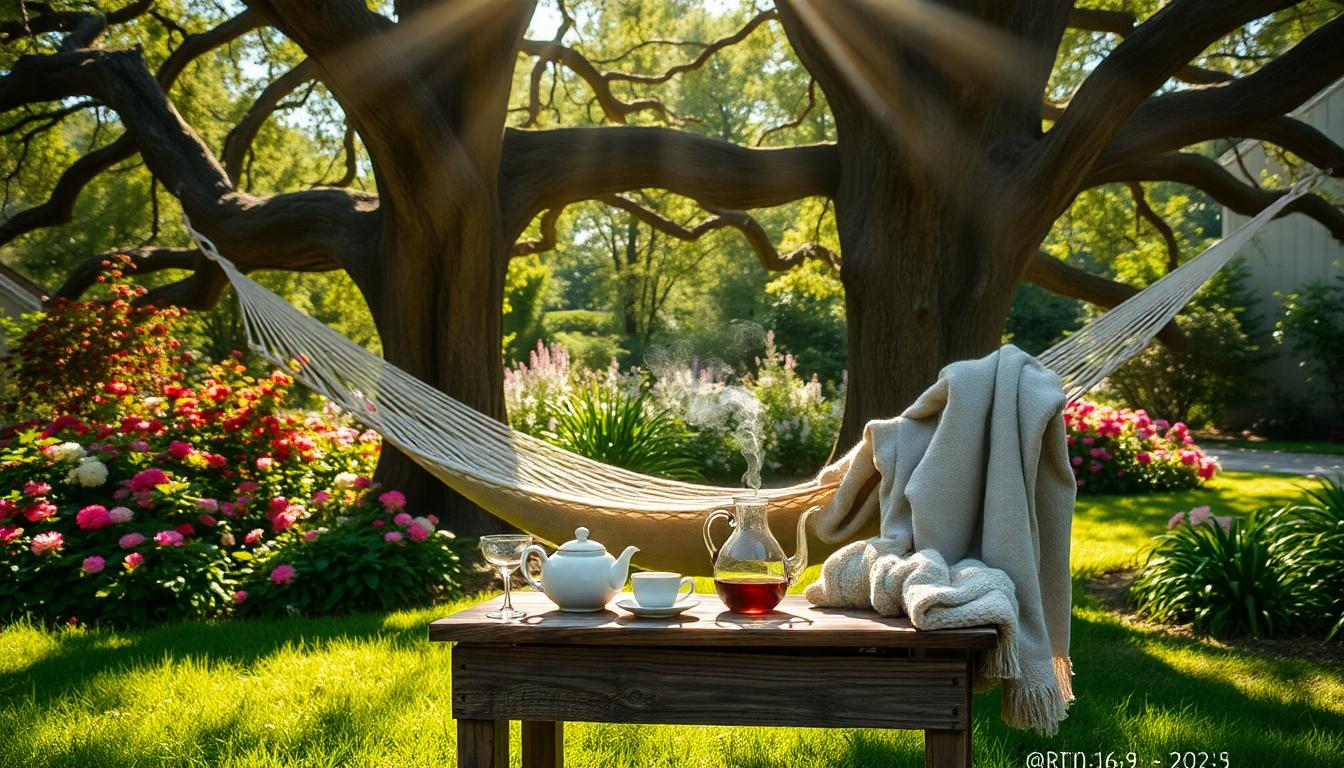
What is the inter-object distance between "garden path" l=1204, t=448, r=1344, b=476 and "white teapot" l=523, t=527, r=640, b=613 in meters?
7.37

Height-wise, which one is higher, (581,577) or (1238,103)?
(1238,103)

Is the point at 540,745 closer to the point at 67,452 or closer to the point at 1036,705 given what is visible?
the point at 1036,705

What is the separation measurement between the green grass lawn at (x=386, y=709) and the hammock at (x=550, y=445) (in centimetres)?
44

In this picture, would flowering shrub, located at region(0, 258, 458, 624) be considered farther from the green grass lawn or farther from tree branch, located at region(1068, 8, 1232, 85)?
tree branch, located at region(1068, 8, 1232, 85)

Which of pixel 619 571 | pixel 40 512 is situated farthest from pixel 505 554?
pixel 40 512

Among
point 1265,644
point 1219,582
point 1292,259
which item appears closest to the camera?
Answer: point 1265,644

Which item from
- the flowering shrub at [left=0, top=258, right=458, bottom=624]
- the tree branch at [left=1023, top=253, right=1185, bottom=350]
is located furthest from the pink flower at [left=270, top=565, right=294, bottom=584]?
→ the tree branch at [left=1023, top=253, right=1185, bottom=350]

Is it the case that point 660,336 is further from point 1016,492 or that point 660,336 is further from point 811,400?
point 1016,492

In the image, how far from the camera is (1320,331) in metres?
10.8

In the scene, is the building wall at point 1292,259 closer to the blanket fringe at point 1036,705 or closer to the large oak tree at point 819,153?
the large oak tree at point 819,153

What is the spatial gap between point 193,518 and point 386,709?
166 centimetres

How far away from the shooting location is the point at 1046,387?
5.08ft

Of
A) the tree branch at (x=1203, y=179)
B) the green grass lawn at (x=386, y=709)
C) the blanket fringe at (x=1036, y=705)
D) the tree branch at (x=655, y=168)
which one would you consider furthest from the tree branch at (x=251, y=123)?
the blanket fringe at (x=1036, y=705)

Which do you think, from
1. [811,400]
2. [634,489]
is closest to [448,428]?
[634,489]
